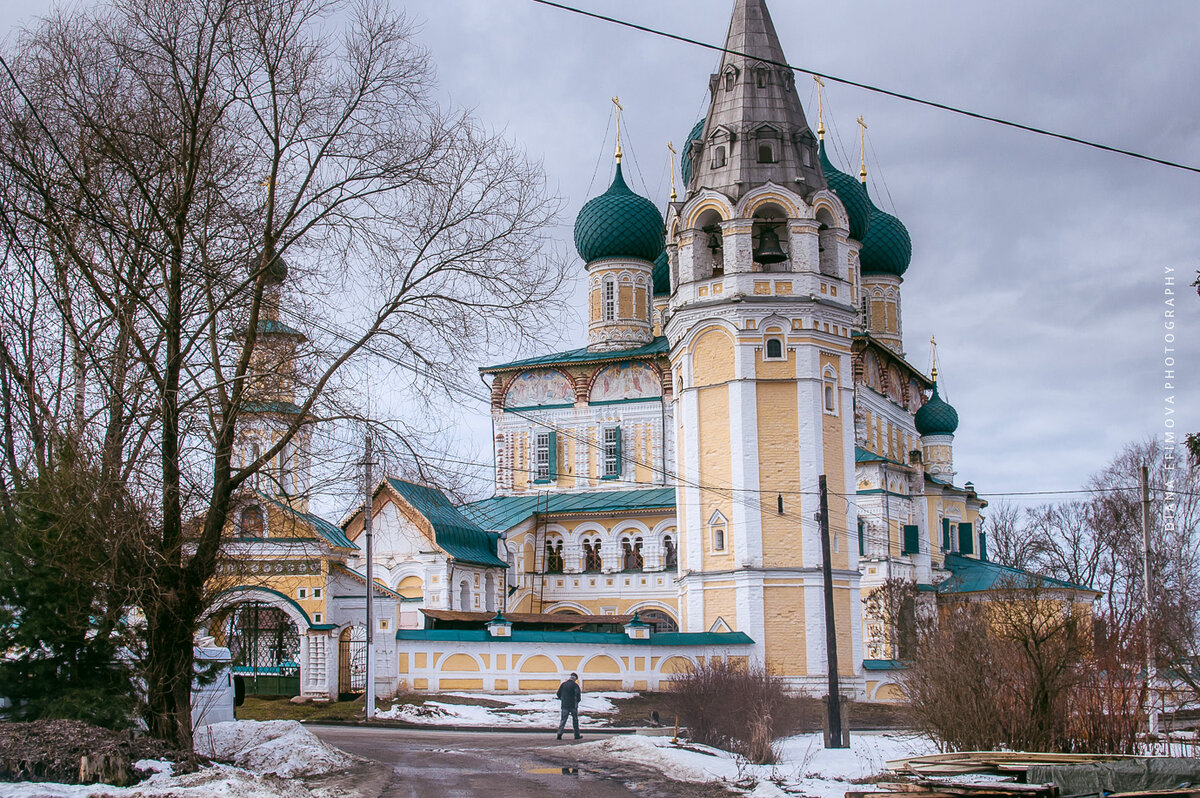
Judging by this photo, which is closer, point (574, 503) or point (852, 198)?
point (574, 503)

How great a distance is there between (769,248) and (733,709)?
526 inches

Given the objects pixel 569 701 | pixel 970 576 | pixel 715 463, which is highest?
pixel 715 463

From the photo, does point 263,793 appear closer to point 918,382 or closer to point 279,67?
point 279,67

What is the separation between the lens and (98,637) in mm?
11211

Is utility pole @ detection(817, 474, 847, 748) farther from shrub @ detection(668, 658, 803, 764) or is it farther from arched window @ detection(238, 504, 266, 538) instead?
arched window @ detection(238, 504, 266, 538)

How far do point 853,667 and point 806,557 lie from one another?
8.05ft

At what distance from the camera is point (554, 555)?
115ft

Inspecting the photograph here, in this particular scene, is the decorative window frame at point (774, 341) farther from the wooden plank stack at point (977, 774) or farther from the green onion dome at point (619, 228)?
the wooden plank stack at point (977, 774)

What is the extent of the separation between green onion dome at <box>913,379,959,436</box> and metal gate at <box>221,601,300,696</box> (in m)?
22.8

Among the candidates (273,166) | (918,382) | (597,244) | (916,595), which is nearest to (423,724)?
(273,166)

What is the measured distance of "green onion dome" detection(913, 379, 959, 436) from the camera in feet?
130

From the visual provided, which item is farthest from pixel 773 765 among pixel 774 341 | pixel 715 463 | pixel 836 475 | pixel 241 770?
pixel 774 341

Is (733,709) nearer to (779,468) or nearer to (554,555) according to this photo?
(779,468)

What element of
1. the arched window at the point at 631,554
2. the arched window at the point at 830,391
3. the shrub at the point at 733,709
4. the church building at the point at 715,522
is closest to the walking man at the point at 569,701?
the shrub at the point at 733,709
